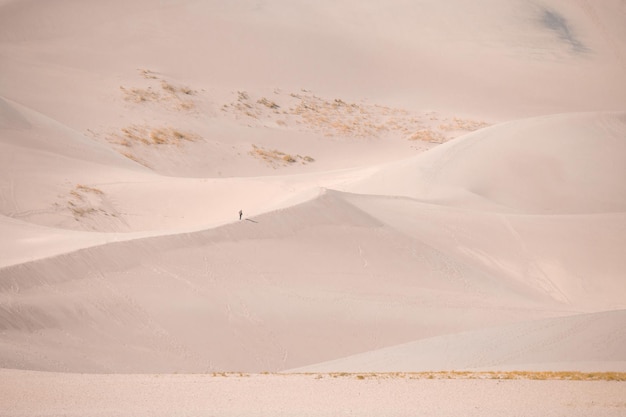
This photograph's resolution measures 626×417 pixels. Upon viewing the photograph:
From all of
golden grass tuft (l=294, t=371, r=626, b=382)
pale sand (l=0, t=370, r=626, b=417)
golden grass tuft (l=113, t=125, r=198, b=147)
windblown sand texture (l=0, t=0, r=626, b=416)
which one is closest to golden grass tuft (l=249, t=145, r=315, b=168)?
windblown sand texture (l=0, t=0, r=626, b=416)

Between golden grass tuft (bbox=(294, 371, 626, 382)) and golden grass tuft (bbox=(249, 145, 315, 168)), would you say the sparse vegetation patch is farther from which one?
golden grass tuft (bbox=(294, 371, 626, 382))

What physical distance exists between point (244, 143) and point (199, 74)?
7.81m

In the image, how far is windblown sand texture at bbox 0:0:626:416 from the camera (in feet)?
40.3

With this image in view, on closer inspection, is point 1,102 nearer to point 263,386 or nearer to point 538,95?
point 263,386

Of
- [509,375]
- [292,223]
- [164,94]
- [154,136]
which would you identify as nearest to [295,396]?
[509,375]

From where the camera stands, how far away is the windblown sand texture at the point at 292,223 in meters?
12.3

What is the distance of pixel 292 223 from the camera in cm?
2109

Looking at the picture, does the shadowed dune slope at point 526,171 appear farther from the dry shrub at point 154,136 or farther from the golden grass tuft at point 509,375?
the golden grass tuft at point 509,375

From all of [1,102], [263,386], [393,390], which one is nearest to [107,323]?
[263,386]

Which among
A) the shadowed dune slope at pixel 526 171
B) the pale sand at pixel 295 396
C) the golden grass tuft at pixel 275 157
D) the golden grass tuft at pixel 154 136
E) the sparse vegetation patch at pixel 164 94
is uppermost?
the pale sand at pixel 295 396

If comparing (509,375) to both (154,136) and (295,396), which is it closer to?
(295,396)

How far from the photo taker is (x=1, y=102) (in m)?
27.8

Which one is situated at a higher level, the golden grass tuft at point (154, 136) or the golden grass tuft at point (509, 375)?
the golden grass tuft at point (509, 375)

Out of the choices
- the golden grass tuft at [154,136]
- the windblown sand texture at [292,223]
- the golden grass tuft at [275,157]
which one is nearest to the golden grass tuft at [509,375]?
the windblown sand texture at [292,223]
